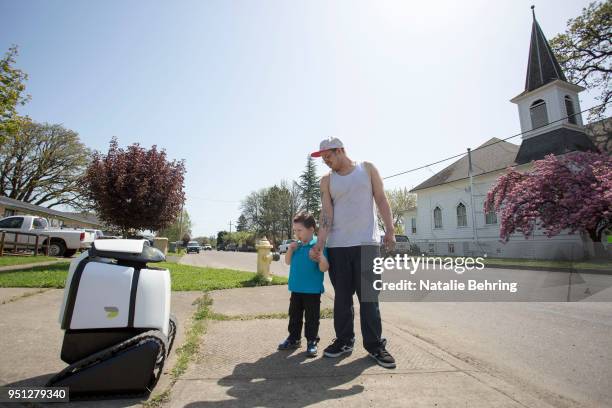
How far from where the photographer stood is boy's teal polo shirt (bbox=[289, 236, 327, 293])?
289cm

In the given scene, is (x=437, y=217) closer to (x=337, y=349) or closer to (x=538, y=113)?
(x=538, y=113)

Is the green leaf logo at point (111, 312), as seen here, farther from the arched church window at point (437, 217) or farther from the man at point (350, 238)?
the arched church window at point (437, 217)

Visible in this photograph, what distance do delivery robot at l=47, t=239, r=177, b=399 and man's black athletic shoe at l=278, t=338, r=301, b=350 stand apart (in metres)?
1.11

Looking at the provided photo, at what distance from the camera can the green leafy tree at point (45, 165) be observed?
35.6m

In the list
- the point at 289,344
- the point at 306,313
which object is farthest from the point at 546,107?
the point at 289,344

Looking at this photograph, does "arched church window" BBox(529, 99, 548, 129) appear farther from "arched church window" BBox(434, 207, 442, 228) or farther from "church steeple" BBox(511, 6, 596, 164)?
"arched church window" BBox(434, 207, 442, 228)

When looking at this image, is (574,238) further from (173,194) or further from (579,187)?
(173,194)

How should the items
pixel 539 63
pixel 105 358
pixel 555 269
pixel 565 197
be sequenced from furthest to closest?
pixel 539 63 → pixel 565 197 → pixel 555 269 → pixel 105 358

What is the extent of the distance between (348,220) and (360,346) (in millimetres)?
1173

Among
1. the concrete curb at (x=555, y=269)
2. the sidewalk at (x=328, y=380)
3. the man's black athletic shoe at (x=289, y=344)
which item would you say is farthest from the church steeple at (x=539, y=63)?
the man's black athletic shoe at (x=289, y=344)

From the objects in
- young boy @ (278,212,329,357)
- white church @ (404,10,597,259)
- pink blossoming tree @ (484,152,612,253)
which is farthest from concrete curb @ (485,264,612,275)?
young boy @ (278,212,329,357)

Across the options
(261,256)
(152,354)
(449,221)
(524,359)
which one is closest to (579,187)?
(449,221)

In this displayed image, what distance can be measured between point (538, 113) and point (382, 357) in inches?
1212

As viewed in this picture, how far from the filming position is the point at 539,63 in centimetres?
2575
